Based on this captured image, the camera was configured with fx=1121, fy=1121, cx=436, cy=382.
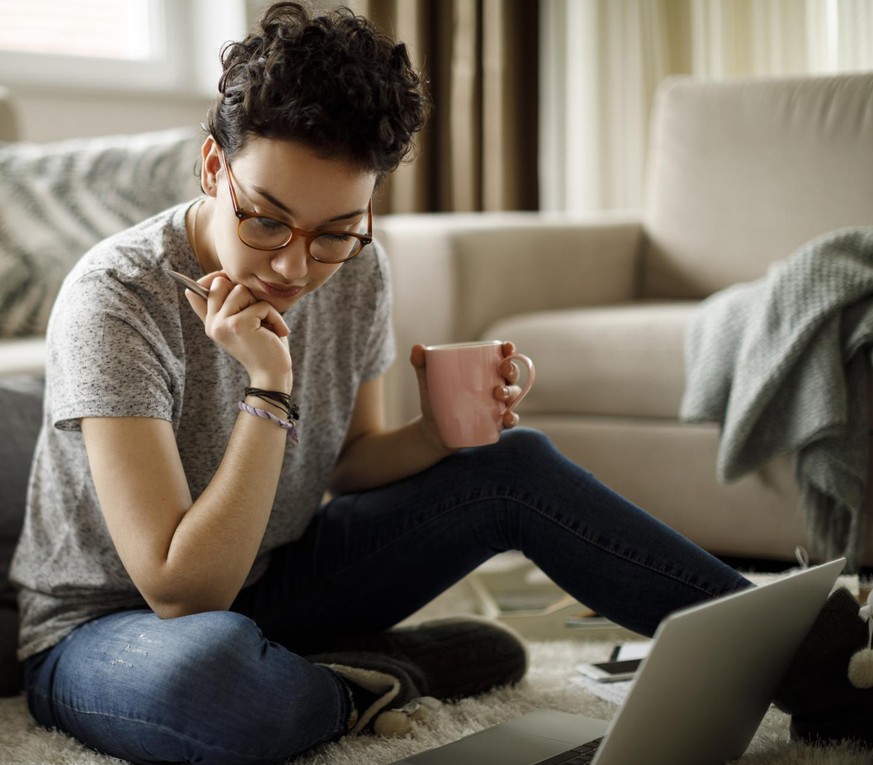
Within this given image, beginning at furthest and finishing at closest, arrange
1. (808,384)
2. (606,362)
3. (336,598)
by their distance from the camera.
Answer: (606,362)
(808,384)
(336,598)

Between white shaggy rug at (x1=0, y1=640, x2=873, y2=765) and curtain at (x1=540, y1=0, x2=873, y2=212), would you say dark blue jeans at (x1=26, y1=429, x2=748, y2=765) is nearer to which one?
white shaggy rug at (x1=0, y1=640, x2=873, y2=765)

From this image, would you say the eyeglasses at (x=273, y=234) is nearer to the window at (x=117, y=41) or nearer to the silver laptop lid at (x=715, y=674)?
the silver laptop lid at (x=715, y=674)

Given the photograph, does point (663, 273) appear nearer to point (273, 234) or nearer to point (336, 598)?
point (336, 598)

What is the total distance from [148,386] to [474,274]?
4.26 ft

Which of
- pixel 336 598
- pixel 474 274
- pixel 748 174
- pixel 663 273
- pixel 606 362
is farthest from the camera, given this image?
pixel 663 273

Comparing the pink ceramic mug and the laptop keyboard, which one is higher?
the pink ceramic mug

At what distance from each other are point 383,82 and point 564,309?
1471 mm

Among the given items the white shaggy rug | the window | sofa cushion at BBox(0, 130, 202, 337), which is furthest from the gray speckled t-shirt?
the window

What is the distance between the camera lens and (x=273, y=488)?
109 centimetres

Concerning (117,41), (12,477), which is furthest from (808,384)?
(117,41)

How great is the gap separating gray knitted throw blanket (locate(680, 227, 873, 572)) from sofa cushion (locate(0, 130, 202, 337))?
109 centimetres

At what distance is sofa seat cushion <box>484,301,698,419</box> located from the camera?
2035 millimetres

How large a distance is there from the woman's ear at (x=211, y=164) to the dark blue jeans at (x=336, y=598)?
416 millimetres

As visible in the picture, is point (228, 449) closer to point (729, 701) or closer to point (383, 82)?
point (383, 82)
